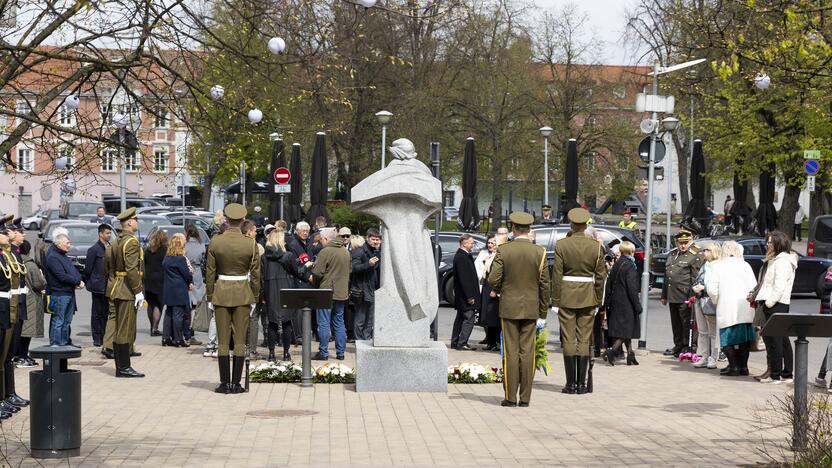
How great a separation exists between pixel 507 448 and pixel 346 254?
734 centimetres

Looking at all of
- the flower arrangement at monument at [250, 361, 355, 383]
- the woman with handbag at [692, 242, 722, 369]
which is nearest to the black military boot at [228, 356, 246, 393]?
the flower arrangement at monument at [250, 361, 355, 383]

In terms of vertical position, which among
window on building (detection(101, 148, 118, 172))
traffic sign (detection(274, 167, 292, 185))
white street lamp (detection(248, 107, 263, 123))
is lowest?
window on building (detection(101, 148, 118, 172))

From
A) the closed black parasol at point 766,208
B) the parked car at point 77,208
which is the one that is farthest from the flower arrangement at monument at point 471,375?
the parked car at point 77,208

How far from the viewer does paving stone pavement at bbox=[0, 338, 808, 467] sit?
32.1 feet

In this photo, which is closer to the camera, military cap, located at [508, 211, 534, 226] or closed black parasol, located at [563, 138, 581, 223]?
military cap, located at [508, 211, 534, 226]

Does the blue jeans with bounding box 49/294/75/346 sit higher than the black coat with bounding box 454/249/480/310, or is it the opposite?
the black coat with bounding box 454/249/480/310

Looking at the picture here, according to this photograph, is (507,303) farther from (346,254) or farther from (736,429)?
(346,254)

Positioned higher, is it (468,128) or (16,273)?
(468,128)

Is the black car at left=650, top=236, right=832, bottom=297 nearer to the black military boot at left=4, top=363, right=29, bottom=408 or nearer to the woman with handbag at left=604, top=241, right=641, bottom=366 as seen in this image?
the woman with handbag at left=604, top=241, right=641, bottom=366

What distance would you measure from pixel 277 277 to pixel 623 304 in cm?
450

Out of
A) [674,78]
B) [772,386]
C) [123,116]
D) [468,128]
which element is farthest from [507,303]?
[468,128]

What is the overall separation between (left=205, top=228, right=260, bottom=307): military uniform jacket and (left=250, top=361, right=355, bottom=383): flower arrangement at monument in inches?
49.0

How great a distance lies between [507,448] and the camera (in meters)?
10.3

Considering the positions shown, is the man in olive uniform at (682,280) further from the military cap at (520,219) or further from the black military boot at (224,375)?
the black military boot at (224,375)
